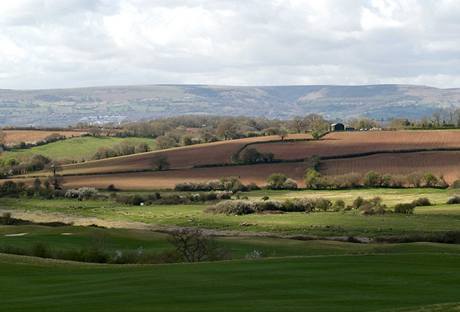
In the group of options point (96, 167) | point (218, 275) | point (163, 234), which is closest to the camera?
point (218, 275)

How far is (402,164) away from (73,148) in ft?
239

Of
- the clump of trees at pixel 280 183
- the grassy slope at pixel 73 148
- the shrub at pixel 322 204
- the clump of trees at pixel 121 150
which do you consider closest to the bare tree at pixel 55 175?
the grassy slope at pixel 73 148

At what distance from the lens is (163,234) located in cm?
6750

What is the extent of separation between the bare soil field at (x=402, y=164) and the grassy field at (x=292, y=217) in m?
8.07

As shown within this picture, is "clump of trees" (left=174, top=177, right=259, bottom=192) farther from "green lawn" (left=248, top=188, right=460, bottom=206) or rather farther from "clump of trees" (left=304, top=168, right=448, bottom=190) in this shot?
"clump of trees" (left=304, top=168, right=448, bottom=190)

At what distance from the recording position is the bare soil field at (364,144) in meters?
128

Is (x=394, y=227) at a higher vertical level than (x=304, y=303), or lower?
lower

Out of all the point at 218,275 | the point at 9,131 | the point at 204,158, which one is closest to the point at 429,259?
the point at 218,275

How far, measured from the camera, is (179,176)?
120625mm

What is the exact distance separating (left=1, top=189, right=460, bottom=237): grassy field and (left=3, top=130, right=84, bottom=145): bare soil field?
68.7 meters

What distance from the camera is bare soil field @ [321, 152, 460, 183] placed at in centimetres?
11356

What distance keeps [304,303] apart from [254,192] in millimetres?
85790

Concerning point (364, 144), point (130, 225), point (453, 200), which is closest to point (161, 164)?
→ point (364, 144)

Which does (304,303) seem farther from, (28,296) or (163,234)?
(163,234)
